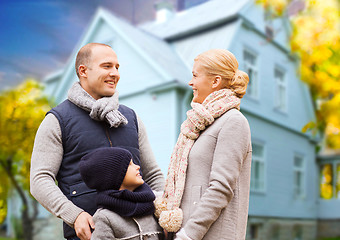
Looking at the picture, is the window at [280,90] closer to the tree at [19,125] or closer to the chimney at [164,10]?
the chimney at [164,10]

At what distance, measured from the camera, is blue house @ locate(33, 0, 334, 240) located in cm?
905

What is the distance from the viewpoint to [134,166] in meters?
1.84

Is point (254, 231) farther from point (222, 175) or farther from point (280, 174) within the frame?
point (222, 175)

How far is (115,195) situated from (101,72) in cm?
60

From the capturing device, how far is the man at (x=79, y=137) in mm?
1884

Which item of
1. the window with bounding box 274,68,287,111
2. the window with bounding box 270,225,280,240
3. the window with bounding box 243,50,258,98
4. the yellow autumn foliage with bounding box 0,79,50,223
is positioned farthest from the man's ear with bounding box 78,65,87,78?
the window with bounding box 274,68,287,111

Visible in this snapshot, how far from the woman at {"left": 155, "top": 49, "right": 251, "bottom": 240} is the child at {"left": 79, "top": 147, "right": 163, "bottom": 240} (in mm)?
109

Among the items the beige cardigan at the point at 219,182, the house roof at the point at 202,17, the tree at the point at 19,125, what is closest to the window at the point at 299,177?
the house roof at the point at 202,17

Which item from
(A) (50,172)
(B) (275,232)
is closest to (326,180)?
(B) (275,232)

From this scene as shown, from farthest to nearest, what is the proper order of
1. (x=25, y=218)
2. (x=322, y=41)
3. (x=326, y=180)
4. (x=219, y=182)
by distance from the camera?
1. (x=326, y=180)
2. (x=25, y=218)
3. (x=322, y=41)
4. (x=219, y=182)

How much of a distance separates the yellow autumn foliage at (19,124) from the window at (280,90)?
6.86 meters

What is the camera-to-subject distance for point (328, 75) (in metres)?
7.62

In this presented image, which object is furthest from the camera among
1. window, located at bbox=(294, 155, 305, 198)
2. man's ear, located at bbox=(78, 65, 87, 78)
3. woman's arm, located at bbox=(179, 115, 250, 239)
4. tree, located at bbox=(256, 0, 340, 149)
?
window, located at bbox=(294, 155, 305, 198)

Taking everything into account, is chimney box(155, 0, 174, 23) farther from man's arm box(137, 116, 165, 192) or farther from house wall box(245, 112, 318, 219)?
man's arm box(137, 116, 165, 192)
